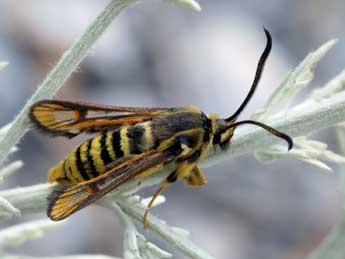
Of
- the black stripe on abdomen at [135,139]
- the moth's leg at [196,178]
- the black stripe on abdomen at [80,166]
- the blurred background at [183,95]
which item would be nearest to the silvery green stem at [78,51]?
the black stripe on abdomen at [80,166]

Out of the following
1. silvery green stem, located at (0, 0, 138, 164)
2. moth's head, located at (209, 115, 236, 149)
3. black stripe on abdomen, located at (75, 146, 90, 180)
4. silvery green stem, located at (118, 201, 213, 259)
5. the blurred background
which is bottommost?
the blurred background

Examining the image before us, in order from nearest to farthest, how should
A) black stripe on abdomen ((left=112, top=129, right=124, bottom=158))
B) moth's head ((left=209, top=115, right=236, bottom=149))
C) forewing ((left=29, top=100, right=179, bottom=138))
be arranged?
moth's head ((left=209, top=115, right=236, bottom=149)) → black stripe on abdomen ((left=112, top=129, right=124, bottom=158)) → forewing ((left=29, top=100, right=179, bottom=138))

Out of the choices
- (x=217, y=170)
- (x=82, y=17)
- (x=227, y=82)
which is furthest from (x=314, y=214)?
(x=82, y=17)

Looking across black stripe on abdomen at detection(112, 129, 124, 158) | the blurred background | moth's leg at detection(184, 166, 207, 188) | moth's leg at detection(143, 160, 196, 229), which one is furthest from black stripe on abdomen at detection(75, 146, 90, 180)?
the blurred background

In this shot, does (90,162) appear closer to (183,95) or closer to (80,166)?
(80,166)

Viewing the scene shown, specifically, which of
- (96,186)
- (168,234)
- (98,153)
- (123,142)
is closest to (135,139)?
(123,142)

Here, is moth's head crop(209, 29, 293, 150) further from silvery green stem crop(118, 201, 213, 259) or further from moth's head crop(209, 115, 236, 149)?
silvery green stem crop(118, 201, 213, 259)

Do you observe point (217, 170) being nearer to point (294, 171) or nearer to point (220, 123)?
point (294, 171)
